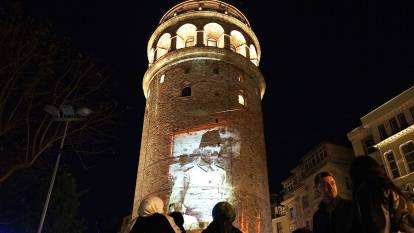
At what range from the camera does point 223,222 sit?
419cm

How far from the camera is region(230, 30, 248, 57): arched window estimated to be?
Result: 20.6 metres

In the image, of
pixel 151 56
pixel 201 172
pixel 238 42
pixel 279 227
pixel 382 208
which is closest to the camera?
pixel 382 208

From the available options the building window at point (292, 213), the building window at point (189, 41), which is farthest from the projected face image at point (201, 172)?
the building window at point (292, 213)

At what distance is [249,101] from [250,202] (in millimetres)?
5330

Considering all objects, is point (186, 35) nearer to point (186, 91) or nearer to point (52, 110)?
point (186, 91)

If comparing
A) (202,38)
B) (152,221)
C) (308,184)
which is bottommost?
(152,221)

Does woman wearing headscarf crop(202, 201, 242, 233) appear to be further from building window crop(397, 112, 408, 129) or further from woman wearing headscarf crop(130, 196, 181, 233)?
building window crop(397, 112, 408, 129)

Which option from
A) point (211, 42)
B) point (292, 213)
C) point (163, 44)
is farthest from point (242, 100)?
point (292, 213)

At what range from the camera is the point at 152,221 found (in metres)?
3.99

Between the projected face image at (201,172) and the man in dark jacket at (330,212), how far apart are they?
35.8 feet

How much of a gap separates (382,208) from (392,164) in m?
18.9

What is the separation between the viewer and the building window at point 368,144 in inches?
874

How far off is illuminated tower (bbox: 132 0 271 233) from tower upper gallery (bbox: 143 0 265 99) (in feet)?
0.16

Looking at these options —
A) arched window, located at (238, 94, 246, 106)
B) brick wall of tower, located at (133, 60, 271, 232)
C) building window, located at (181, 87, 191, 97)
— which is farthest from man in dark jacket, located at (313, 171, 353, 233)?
arched window, located at (238, 94, 246, 106)
